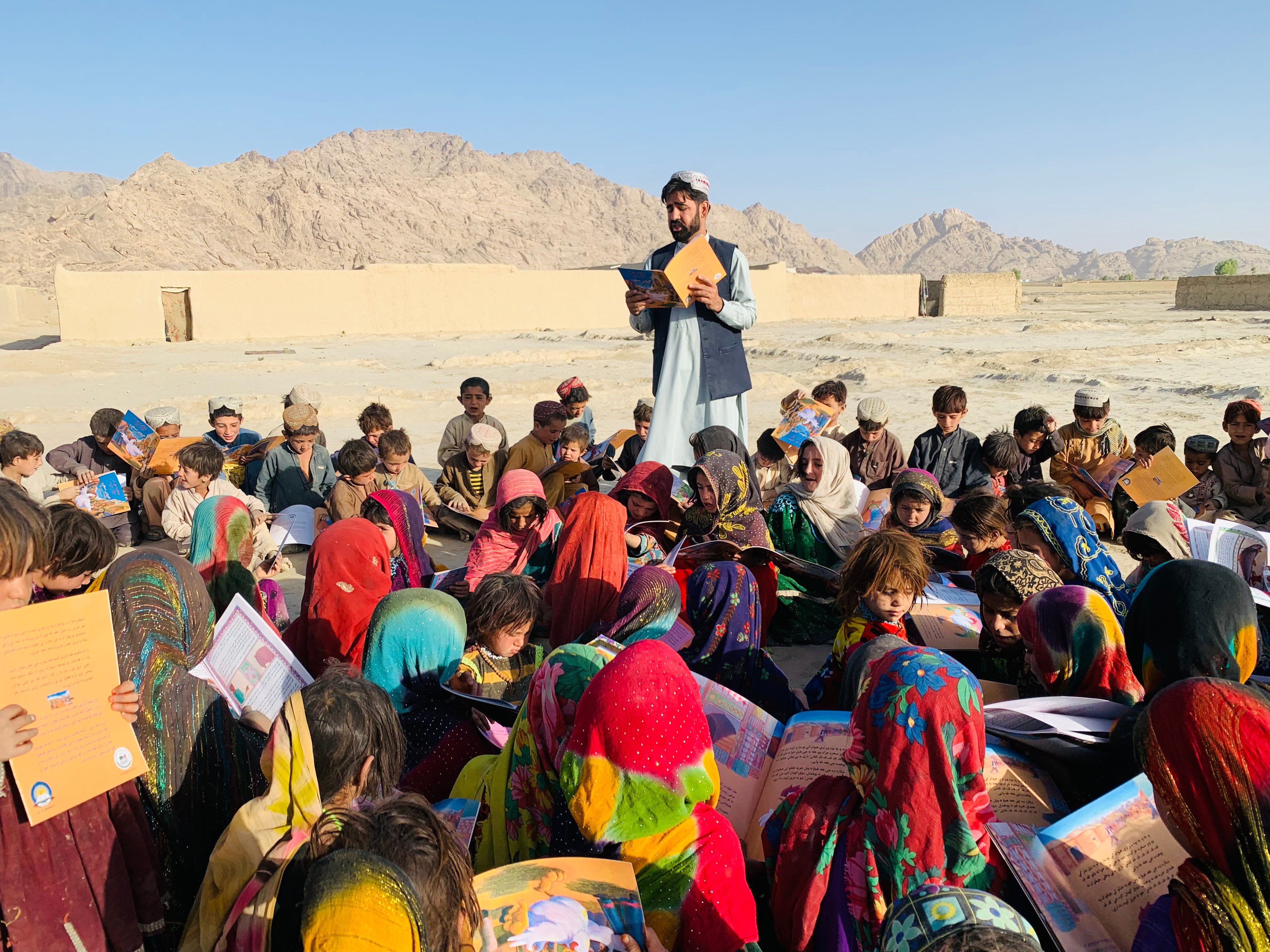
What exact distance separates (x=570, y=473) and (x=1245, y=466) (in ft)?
15.2

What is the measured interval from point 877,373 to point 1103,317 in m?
18.7

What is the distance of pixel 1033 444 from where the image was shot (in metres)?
6.16

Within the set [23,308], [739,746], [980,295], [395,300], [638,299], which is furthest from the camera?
[980,295]

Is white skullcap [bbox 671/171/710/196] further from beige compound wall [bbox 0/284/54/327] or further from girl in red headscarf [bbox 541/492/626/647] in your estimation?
beige compound wall [bbox 0/284/54/327]

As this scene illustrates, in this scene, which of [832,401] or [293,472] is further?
[832,401]

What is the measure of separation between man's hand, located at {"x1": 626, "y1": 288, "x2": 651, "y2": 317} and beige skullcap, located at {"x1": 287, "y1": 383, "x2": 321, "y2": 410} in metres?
2.84

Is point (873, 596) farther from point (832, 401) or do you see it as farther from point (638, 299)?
point (832, 401)

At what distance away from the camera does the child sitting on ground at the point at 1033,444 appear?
6062mm

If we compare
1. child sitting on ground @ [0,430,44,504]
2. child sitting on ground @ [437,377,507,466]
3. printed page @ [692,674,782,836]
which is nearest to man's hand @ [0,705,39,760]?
printed page @ [692,674,782,836]

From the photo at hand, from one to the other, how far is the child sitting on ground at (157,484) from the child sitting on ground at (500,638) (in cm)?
390

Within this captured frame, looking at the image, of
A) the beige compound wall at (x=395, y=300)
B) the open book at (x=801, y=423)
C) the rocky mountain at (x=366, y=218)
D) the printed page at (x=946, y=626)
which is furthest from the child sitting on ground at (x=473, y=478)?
the rocky mountain at (x=366, y=218)

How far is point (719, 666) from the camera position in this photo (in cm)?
319

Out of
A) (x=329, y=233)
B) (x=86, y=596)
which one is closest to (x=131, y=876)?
(x=86, y=596)

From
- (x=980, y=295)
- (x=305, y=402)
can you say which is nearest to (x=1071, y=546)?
(x=305, y=402)
